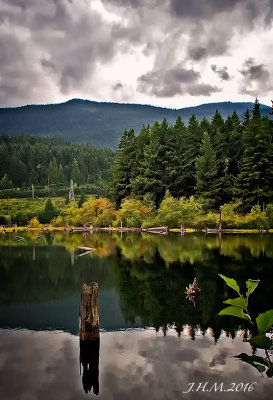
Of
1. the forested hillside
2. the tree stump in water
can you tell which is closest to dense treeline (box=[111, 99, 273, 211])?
the tree stump in water

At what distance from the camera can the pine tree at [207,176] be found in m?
64.1

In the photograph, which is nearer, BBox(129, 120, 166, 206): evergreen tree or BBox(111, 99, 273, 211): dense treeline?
BBox(111, 99, 273, 211): dense treeline

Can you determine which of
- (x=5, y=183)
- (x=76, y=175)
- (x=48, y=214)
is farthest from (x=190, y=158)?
(x=76, y=175)

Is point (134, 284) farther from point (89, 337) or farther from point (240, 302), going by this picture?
point (240, 302)

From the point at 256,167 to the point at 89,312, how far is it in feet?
168

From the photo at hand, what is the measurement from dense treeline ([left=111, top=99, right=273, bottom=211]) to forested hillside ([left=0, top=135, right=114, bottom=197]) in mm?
65913

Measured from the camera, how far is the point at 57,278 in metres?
25.7

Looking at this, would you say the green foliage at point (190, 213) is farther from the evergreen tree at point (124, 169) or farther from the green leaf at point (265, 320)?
the green leaf at point (265, 320)

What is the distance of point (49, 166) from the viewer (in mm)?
159375

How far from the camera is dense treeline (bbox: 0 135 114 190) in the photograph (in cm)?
15238

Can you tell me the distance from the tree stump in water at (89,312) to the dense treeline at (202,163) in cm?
4846

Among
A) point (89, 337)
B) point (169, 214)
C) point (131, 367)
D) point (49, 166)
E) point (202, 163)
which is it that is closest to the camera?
point (131, 367)

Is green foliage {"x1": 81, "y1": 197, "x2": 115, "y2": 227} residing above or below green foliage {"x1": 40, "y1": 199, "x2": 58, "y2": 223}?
above

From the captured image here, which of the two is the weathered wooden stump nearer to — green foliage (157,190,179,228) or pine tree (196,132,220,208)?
green foliage (157,190,179,228)
